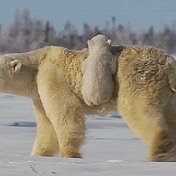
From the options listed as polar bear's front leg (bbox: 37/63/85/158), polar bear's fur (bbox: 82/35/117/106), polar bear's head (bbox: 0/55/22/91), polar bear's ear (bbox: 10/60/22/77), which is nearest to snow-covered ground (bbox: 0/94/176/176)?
polar bear's front leg (bbox: 37/63/85/158)

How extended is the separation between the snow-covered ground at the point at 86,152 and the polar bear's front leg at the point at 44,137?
0.75 feet

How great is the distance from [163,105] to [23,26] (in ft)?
207

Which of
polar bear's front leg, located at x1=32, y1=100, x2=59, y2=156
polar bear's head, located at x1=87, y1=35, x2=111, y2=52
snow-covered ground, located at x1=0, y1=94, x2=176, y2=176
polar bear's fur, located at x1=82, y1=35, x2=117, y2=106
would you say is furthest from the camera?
polar bear's front leg, located at x1=32, y1=100, x2=59, y2=156

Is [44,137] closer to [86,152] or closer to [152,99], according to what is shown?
[86,152]

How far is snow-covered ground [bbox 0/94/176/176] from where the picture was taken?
5461 millimetres

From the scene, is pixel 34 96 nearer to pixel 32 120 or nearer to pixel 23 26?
pixel 32 120

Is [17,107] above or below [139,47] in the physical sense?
below

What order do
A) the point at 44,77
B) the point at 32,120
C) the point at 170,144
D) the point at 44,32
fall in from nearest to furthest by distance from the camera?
the point at 170,144, the point at 44,77, the point at 32,120, the point at 44,32

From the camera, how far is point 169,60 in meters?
7.21

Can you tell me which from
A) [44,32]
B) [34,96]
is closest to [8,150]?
[34,96]

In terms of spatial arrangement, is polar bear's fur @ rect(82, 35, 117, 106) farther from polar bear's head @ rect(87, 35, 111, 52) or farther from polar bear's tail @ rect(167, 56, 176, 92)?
polar bear's tail @ rect(167, 56, 176, 92)

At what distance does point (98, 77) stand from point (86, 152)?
1635 millimetres

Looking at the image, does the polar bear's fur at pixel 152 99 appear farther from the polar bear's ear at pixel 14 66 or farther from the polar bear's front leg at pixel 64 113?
the polar bear's ear at pixel 14 66

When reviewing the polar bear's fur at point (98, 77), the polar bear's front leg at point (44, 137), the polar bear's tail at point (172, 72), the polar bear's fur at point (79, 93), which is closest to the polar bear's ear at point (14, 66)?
the polar bear's fur at point (79, 93)
